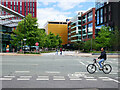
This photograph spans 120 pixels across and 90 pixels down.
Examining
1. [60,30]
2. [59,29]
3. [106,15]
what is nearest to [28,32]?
[106,15]

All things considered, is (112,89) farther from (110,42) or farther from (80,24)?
(80,24)

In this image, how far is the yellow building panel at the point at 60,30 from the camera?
134 meters

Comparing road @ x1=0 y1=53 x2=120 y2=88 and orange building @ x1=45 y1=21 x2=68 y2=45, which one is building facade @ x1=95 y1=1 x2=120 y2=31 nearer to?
road @ x1=0 y1=53 x2=120 y2=88

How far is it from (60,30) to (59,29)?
1536 millimetres

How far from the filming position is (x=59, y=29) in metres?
136

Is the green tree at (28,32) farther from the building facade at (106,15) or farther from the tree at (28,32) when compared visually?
the building facade at (106,15)

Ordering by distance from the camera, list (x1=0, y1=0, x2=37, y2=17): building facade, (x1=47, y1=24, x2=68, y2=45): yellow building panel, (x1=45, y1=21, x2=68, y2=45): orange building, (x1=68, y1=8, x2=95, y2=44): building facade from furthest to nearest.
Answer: (x1=45, y1=21, x2=68, y2=45): orange building, (x1=47, y1=24, x2=68, y2=45): yellow building panel, (x1=0, y1=0, x2=37, y2=17): building facade, (x1=68, y1=8, x2=95, y2=44): building facade

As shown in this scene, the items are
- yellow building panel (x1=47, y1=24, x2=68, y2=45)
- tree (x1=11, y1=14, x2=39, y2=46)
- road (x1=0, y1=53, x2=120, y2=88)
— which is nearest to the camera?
road (x1=0, y1=53, x2=120, y2=88)

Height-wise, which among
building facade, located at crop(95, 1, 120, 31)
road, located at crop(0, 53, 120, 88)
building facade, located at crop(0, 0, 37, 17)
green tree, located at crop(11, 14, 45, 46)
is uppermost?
building facade, located at crop(0, 0, 37, 17)

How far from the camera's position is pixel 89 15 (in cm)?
8781

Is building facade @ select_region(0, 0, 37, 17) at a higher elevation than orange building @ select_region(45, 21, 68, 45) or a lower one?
higher

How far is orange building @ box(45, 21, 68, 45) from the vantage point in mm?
133887

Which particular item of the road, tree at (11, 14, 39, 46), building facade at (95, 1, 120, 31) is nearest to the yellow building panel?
building facade at (95, 1, 120, 31)

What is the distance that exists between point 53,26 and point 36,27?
91.0 meters
